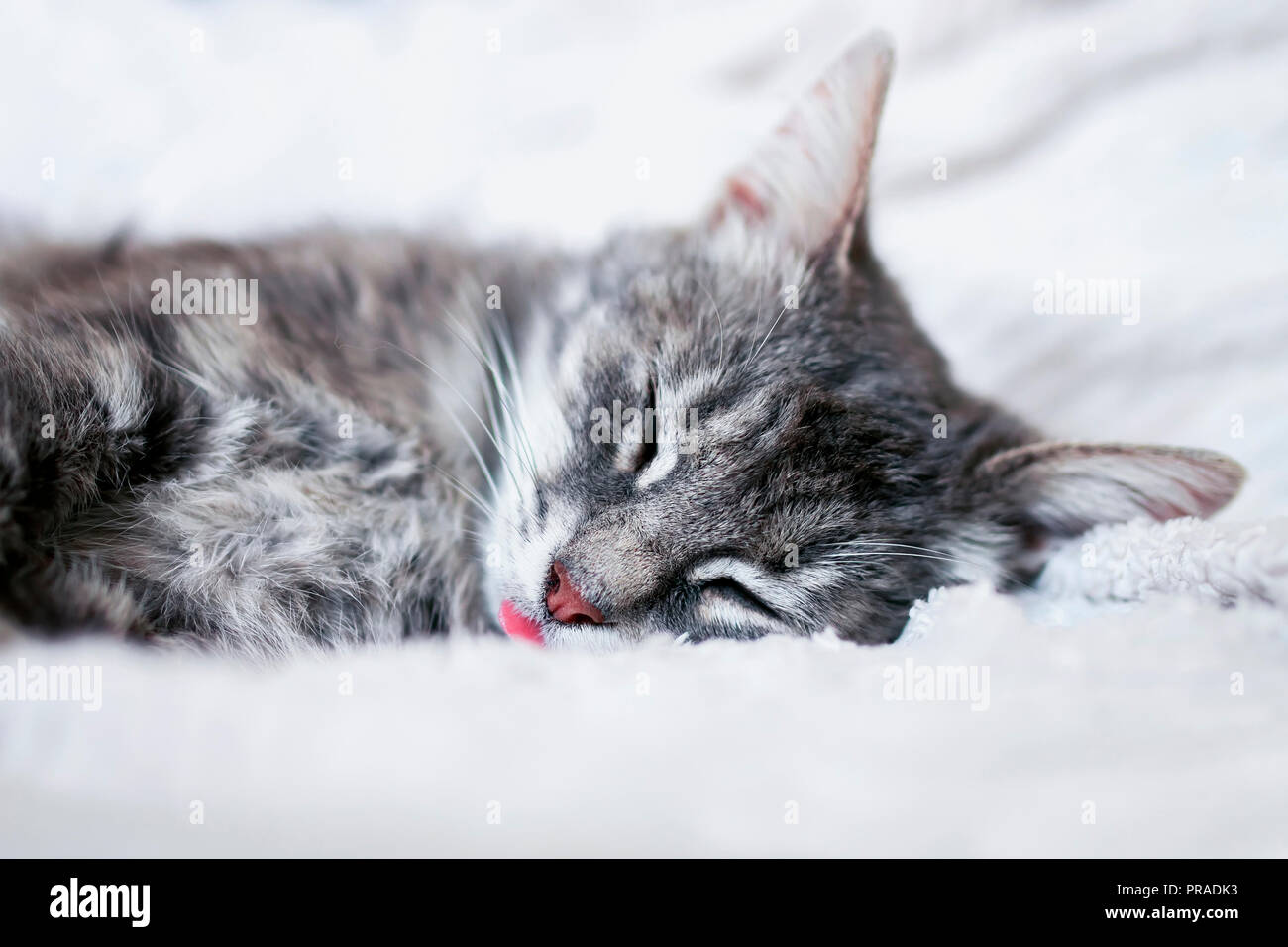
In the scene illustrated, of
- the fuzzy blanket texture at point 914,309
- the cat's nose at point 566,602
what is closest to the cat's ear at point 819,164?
the fuzzy blanket texture at point 914,309

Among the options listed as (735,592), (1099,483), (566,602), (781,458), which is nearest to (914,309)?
(1099,483)

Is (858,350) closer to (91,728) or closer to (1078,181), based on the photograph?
(1078,181)

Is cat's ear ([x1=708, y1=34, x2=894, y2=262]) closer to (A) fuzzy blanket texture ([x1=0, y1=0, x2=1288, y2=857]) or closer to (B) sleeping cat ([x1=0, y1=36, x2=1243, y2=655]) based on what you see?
(B) sleeping cat ([x1=0, y1=36, x2=1243, y2=655])

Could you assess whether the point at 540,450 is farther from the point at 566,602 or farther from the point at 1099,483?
the point at 1099,483

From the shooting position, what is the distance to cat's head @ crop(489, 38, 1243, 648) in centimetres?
104

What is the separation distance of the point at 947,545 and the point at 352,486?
0.82 meters

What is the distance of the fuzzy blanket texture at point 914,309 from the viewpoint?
2.21 feet

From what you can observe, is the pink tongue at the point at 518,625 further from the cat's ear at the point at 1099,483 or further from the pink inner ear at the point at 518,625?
the cat's ear at the point at 1099,483

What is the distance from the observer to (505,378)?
4.24ft

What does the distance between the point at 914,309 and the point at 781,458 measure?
66 cm

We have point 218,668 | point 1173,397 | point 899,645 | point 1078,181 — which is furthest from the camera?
point 1078,181

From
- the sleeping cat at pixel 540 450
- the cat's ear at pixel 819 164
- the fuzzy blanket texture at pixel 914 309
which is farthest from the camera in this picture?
the cat's ear at pixel 819 164
